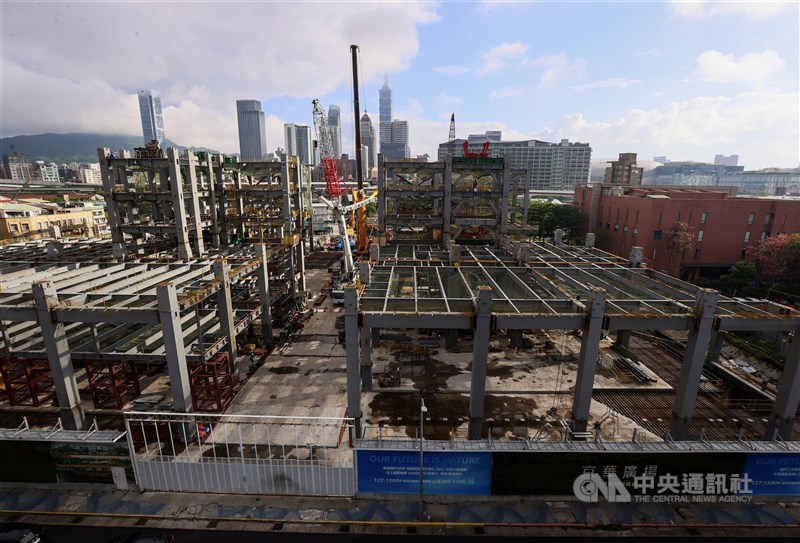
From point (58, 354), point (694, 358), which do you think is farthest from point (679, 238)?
point (58, 354)

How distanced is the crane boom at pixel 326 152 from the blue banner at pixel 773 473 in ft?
307

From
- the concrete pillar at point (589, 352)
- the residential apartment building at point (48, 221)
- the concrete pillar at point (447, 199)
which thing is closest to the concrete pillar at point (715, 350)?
the concrete pillar at point (589, 352)

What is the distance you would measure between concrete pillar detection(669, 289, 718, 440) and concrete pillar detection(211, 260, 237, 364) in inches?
1347

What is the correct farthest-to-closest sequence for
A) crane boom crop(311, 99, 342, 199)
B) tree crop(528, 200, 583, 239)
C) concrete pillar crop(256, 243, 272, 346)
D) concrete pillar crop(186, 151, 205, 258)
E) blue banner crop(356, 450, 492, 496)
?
crane boom crop(311, 99, 342, 199), tree crop(528, 200, 583, 239), concrete pillar crop(186, 151, 205, 258), concrete pillar crop(256, 243, 272, 346), blue banner crop(356, 450, 492, 496)

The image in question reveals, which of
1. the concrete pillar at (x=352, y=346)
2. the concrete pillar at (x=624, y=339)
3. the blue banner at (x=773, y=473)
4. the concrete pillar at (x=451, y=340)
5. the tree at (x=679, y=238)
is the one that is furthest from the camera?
the tree at (x=679, y=238)

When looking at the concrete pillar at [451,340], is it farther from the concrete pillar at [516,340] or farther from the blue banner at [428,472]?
the blue banner at [428,472]

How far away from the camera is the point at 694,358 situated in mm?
23094

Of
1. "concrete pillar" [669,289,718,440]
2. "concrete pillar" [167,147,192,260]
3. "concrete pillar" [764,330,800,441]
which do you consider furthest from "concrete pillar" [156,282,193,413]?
"concrete pillar" [764,330,800,441]

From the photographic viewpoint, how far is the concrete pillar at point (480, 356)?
22672mm

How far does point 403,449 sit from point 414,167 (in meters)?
41.9

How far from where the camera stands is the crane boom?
10369cm

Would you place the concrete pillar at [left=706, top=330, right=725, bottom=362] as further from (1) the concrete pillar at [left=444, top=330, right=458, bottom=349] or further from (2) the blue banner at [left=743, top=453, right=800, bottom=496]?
(1) the concrete pillar at [left=444, top=330, right=458, bottom=349]

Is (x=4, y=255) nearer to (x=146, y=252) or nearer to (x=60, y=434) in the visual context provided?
(x=146, y=252)

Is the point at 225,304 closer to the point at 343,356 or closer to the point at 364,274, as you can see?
the point at 364,274
